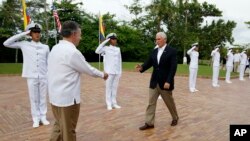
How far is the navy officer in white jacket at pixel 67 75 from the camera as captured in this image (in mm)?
3768

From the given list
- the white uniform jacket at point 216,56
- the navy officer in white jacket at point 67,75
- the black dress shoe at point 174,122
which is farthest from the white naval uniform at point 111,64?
the white uniform jacket at point 216,56

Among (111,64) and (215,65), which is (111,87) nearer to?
(111,64)

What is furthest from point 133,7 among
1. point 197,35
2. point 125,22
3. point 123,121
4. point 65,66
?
point 65,66

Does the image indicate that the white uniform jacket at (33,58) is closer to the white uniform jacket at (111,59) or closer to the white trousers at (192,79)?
the white uniform jacket at (111,59)

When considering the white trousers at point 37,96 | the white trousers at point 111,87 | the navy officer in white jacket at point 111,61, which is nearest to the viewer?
the white trousers at point 37,96

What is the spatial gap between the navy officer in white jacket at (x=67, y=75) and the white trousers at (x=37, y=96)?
2.19m

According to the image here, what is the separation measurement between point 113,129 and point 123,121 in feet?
2.25

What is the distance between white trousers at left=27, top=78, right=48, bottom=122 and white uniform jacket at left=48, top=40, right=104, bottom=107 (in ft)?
7.22

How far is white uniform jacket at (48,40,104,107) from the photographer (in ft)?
12.3

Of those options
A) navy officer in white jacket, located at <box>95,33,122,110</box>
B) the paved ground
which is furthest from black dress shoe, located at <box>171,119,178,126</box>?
navy officer in white jacket, located at <box>95,33,122,110</box>

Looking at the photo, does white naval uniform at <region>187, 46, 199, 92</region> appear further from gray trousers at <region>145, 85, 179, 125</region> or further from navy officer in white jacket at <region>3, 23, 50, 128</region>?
navy officer in white jacket at <region>3, 23, 50, 128</region>

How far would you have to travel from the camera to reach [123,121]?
6703 mm

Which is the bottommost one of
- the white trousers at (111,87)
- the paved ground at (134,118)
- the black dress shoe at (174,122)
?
the paved ground at (134,118)

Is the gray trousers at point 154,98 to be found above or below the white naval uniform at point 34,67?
below
